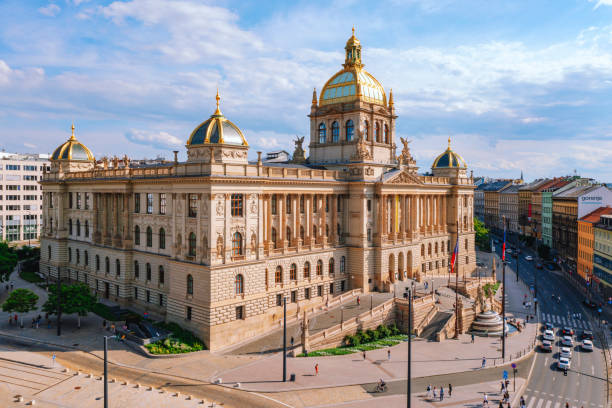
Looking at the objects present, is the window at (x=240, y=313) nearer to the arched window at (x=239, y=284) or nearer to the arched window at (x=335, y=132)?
the arched window at (x=239, y=284)

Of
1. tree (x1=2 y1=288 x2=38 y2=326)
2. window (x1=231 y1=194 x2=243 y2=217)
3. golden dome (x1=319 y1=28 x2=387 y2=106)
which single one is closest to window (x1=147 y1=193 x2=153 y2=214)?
window (x1=231 y1=194 x2=243 y2=217)

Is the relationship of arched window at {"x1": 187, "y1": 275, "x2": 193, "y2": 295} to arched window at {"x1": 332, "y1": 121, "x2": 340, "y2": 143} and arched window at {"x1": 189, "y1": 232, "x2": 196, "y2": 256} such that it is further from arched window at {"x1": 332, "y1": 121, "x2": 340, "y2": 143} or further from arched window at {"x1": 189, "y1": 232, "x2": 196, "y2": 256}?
arched window at {"x1": 332, "y1": 121, "x2": 340, "y2": 143}

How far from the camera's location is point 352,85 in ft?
275

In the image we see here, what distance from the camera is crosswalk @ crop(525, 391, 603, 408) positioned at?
46.0m

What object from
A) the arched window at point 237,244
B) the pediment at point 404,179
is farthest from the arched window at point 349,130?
the arched window at point 237,244

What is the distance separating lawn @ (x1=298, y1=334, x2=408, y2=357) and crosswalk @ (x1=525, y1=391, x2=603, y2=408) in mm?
17455

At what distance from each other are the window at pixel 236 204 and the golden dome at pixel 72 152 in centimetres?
4317

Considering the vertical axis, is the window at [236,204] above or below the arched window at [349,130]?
below

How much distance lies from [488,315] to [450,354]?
15.4 metres

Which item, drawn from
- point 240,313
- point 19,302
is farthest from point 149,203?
point 240,313

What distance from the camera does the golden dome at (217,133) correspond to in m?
56.2

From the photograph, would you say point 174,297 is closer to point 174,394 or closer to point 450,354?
point 174,394

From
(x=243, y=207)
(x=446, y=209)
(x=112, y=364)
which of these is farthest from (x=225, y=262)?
(x=446, y=209)

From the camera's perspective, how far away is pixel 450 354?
193ft
